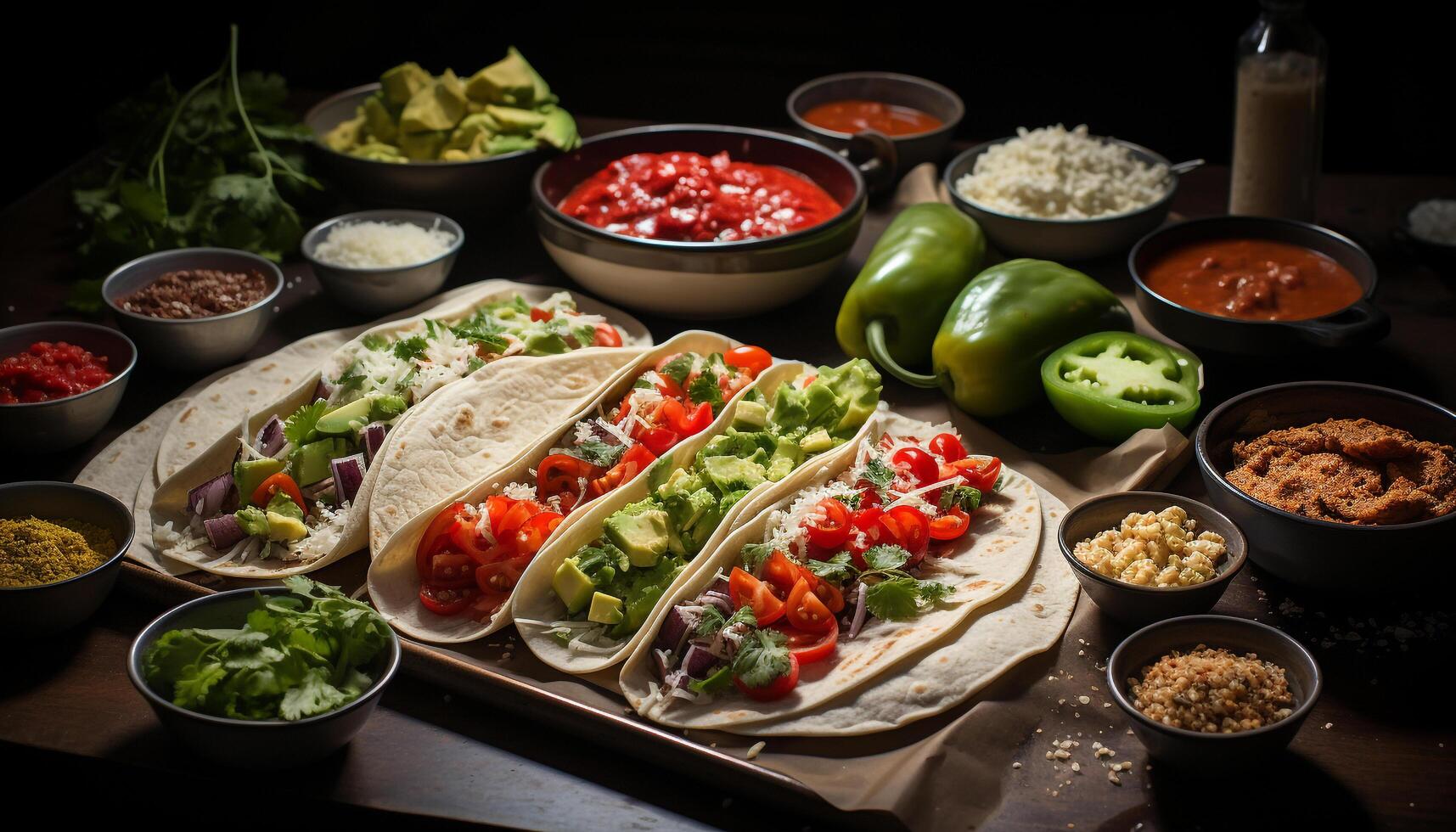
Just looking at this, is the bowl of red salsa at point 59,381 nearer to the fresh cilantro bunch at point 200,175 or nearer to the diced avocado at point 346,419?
the fresh cilantro bunch at point 200,175

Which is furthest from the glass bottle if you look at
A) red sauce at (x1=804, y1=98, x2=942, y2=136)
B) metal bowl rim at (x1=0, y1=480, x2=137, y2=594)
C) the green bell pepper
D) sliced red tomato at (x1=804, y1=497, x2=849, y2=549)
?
metal bowl rim at (x1=0, y1=480, x2=137, y2=594)

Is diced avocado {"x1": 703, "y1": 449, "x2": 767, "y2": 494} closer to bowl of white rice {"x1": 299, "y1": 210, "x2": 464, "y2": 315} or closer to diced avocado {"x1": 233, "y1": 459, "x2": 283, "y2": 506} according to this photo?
diced avocado {"x1": 233, "y1": 459, "x2": 283, "y2": 506}

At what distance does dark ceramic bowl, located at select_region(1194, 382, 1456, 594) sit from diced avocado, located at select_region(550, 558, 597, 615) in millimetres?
1447

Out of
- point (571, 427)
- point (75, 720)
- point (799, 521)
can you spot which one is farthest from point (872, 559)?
point (75, 720)

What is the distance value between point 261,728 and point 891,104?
153 inches

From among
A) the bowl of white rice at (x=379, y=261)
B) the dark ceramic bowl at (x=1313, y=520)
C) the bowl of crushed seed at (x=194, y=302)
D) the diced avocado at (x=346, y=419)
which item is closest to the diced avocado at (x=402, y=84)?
the bowl of white rice at (x=379, y=261)

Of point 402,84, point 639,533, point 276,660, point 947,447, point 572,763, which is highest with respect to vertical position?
point 402,84

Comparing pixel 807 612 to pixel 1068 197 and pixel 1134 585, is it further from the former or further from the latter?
pixel 1068 197

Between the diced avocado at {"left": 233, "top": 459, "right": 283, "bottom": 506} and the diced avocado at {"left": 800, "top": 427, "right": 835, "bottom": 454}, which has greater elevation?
the diced avocado at {"left": 233, "top": 459, "right": 283, "bottom": 506}

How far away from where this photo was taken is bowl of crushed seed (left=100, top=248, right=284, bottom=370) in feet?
11.7

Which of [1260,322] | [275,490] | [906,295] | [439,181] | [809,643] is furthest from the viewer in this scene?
[439,181]

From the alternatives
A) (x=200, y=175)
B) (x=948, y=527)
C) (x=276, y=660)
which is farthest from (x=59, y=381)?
(x=948, y=527)

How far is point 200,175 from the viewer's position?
4.35m

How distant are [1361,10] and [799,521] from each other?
4843mm
